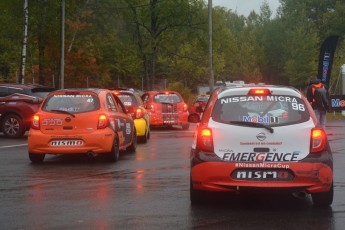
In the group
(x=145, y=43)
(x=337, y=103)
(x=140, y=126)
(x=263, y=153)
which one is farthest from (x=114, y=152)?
(x=145, y=43)

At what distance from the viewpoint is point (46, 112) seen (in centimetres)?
1268

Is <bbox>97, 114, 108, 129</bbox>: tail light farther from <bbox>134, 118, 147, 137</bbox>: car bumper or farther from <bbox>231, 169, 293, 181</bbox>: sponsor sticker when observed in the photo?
<bbox>231, 169, 293, 181</bbox>: sponsor sticker

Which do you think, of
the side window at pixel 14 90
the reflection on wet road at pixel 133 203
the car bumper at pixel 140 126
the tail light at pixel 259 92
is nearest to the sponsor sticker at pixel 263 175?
the reflection on wet road at pixel 133 203

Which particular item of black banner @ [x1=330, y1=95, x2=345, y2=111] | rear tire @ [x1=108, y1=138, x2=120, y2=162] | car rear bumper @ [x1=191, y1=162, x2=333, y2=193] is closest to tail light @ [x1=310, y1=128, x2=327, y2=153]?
car rear bumper @ [x1=191, y1=162, x2=333, y2=193]

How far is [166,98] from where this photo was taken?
24500mm

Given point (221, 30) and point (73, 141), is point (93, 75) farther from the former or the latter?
point (73, 141)

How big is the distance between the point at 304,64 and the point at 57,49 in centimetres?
4873

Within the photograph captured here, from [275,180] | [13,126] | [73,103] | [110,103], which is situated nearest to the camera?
[275,180]

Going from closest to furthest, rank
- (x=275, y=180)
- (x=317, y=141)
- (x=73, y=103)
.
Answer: (x=275, y=180)
(x=317, y=141)
(x=73, y=103)

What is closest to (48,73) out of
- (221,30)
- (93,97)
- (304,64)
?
(221,30)

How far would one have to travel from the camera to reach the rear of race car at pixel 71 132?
41.0 ft

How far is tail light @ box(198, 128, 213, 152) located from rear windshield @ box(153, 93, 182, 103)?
16.5 meters

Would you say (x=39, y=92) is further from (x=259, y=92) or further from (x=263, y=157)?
(x=263, y=157)

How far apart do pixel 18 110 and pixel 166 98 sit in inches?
254
